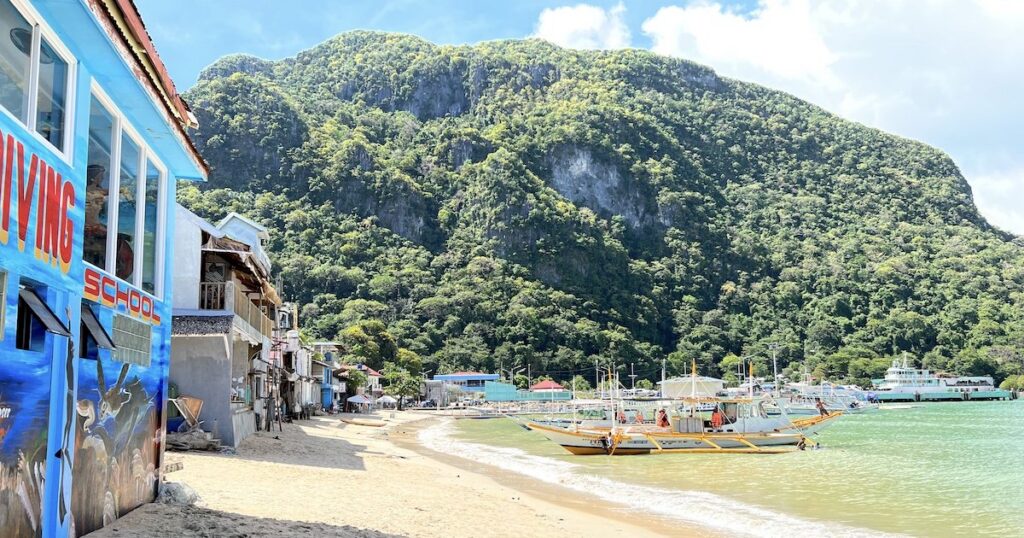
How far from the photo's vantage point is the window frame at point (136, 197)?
28.7 feet

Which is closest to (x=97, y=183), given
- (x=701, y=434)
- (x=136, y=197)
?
(x=136, y=197)

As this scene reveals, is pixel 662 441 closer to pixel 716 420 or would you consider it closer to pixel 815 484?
pixel 716 420

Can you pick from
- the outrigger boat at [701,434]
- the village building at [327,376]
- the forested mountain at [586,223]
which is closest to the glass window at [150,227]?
the outrigger boat at [701,434]

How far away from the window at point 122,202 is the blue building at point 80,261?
0.08ft

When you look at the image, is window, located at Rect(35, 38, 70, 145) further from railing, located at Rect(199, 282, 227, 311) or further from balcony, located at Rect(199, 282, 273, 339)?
railing, located at Rect(199, 282, 227, 311)

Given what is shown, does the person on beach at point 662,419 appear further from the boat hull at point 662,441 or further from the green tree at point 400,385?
the green tree at point 400,385

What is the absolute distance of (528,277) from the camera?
14338 centimetres

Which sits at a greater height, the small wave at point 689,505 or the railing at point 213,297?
the railing at point 213,297

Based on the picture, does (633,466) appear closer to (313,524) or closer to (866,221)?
(313,524)

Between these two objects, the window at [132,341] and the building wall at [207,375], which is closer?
the window at [132,341]

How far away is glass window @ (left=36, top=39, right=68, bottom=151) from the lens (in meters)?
6.89

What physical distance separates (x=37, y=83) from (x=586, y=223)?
499ft

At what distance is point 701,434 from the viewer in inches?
1404

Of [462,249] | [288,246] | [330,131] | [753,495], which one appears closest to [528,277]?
[462,249]
